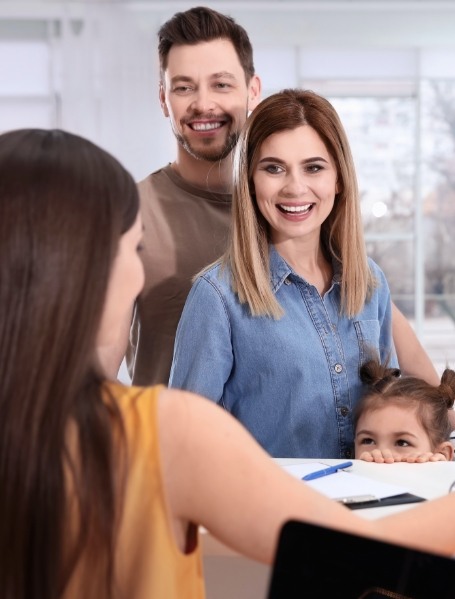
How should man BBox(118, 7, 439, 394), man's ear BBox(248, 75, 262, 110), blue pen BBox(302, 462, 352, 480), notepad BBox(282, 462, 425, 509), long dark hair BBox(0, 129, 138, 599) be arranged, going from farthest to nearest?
man's ear BBox(248, 75, 262, 110) < man BBox(118, 7, 439, 394) < blue pen BBox(302, 462, 352, 480) < notepad BBox(282, 462, 425, 509) < long dark hair BBox(0, 129, 138, 599)

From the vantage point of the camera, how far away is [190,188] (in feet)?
8.84

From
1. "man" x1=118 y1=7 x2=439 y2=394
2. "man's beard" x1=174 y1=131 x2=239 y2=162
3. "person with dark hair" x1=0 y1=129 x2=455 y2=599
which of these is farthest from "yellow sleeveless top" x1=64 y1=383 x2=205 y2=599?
"man's beard" x1=174 y1=131 x2=239 y2=162

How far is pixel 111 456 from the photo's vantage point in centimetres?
96

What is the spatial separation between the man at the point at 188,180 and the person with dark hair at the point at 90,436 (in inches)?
62.0

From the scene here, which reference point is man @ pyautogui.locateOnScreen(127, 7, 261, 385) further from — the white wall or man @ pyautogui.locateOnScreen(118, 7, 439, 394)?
the white wall

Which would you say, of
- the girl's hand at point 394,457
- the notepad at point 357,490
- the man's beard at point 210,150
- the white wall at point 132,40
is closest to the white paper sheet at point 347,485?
the notepad at point 357,490

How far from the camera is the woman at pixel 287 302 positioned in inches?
85.9

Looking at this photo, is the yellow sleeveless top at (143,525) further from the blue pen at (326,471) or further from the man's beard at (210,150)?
the man's beard at (210,150)

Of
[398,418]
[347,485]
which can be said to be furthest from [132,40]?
[347,485]

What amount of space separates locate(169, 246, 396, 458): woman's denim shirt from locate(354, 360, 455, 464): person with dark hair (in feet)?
0.19

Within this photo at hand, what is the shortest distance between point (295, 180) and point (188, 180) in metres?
0.58

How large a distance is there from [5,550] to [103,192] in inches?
15.3

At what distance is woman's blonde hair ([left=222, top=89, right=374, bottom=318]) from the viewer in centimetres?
221

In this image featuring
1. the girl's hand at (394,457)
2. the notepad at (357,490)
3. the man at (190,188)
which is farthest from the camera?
the man at (190,188)
